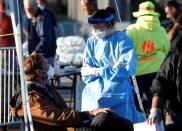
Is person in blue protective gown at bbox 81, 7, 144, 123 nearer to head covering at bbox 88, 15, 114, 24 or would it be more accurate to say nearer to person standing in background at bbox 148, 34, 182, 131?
head covering at bbox 88, 15, 114, 24

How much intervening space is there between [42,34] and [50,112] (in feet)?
12.8

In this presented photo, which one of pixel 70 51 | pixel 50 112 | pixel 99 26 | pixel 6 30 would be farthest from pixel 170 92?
pixel 70 51

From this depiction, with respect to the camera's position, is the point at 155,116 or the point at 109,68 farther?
the point at 109,68

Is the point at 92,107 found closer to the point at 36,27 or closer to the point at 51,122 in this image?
the point at 51,122

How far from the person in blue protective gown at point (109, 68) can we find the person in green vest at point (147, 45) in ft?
5.89

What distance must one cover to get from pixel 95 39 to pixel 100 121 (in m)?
1.20

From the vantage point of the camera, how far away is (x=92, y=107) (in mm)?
7586

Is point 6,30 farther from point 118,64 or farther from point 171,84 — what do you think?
point 171,84

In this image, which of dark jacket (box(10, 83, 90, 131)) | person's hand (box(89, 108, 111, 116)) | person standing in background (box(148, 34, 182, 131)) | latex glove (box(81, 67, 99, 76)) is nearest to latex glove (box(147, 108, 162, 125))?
person standing in background (box(148, 34, 182, 131))

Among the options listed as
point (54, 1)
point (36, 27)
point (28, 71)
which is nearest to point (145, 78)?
point (36, 27)

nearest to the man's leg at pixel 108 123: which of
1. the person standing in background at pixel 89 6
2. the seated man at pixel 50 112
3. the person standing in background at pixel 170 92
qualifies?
the seated man at pixel 50 112

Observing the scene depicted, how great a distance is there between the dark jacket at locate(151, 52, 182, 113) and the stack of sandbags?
4583 mm

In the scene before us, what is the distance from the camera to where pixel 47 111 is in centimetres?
687

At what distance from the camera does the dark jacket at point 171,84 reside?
22.1 feet
